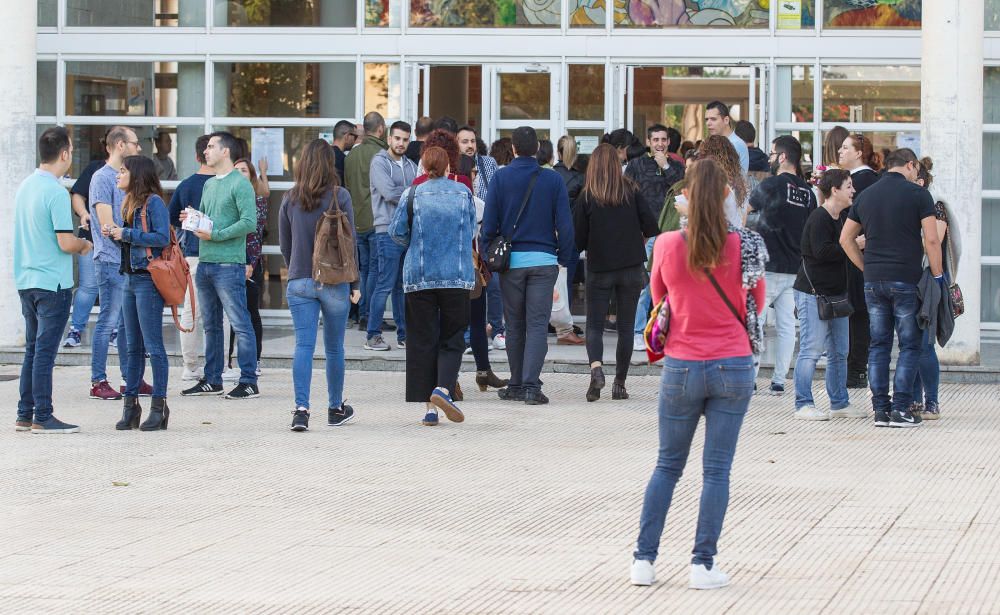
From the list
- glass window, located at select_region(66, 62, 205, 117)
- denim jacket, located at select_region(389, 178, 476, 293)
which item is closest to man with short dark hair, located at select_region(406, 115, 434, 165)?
denim jacket, located at select_region(389, 178, 476, 293)

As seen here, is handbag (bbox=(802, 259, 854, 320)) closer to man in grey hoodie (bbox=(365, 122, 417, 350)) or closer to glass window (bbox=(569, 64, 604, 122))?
man in grey hoodie (bbox=(365, 122, 417, 350))

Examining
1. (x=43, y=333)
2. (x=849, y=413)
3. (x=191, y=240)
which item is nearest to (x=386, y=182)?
(x=191, y=240)

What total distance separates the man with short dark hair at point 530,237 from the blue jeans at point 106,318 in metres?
2.78

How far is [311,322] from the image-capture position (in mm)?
10820

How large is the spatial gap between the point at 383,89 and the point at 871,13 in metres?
5.29

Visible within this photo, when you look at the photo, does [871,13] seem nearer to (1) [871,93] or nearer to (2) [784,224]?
(1) [871,93]

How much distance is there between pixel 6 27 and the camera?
14766 millimetres

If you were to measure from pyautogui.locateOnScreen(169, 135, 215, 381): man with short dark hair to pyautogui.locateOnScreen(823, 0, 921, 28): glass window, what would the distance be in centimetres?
750

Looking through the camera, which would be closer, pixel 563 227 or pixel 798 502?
pixel 798 502

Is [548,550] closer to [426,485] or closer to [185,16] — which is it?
[426,485]

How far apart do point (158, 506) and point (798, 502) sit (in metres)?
→ 3.30

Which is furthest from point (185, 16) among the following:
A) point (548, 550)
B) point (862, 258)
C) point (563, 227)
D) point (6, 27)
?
point (548, 550)

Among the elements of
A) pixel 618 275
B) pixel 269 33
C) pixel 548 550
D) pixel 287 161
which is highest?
pixel 269 33

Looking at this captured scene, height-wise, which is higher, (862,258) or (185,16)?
(185,16)
